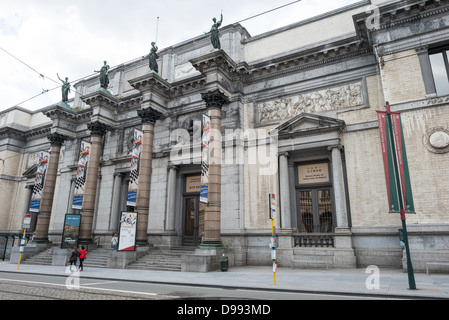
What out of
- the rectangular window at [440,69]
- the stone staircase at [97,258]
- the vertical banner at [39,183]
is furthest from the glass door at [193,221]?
the rectangular window at [440,69]

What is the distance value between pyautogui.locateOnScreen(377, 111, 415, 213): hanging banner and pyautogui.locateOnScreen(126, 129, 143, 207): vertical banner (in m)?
14.9

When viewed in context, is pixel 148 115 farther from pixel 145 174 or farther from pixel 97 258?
pixel 97 258

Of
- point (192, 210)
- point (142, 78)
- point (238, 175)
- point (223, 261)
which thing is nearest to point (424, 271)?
point (223, 261)

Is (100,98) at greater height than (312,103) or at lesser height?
greater

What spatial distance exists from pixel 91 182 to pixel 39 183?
6289mm

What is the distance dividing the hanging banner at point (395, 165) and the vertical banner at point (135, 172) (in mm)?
14936

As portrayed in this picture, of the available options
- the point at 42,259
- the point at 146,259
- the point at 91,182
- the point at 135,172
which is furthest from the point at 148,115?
the point at 42,259

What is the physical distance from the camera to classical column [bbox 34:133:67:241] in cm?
2362

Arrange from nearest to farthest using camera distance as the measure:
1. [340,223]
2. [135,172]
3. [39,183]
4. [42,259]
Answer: [340,223], [135,172], [42,259], [39,183]

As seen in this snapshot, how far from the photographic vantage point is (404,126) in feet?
48.3

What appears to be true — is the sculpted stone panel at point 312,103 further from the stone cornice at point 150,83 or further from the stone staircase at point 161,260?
the stone staircase at point 161,260

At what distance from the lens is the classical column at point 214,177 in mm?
16753

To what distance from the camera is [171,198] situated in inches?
837
